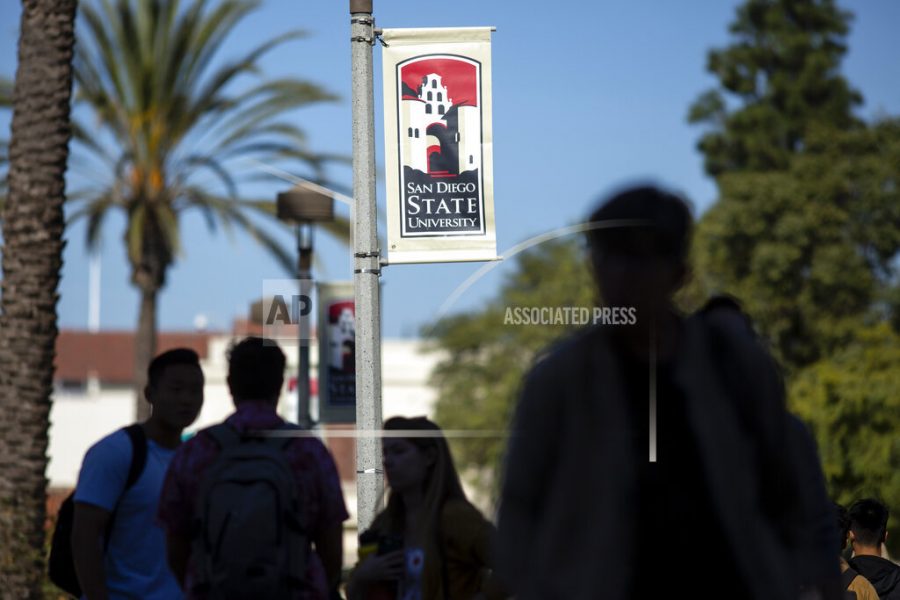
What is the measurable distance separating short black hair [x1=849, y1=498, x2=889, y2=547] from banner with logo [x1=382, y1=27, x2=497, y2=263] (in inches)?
76.0

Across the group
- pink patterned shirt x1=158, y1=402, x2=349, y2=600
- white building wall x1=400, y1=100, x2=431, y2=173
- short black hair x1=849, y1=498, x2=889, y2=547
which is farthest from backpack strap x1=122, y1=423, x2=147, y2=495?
short black hair x1=849, y1=498, x2=889, y2=547

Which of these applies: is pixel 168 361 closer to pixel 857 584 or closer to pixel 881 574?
pixel 857 584

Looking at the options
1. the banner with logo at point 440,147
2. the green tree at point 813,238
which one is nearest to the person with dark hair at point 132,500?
the banner with logo at point 440,147

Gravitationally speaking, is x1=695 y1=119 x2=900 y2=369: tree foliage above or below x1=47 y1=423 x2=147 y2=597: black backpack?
above

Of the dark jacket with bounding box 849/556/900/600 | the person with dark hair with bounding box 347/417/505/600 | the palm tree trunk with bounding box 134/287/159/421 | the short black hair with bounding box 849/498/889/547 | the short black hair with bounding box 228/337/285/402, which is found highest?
the palm tree trunk with bounding box 134/287/159/421

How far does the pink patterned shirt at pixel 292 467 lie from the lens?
12.4ft

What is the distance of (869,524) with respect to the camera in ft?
19.4

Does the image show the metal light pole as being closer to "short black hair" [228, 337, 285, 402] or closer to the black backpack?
the black backpack

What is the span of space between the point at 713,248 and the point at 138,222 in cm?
1809

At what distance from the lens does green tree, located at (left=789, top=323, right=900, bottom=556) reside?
84.9ft

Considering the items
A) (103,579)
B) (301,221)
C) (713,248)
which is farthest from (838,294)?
(103,579)

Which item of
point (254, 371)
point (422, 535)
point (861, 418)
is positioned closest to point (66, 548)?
point (254, 371)

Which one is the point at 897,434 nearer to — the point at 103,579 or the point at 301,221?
the point at 301,221

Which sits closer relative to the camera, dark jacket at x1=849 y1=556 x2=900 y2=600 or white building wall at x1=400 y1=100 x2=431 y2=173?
dark jacket at x1=849 y1=556 x2=900 y2=600
